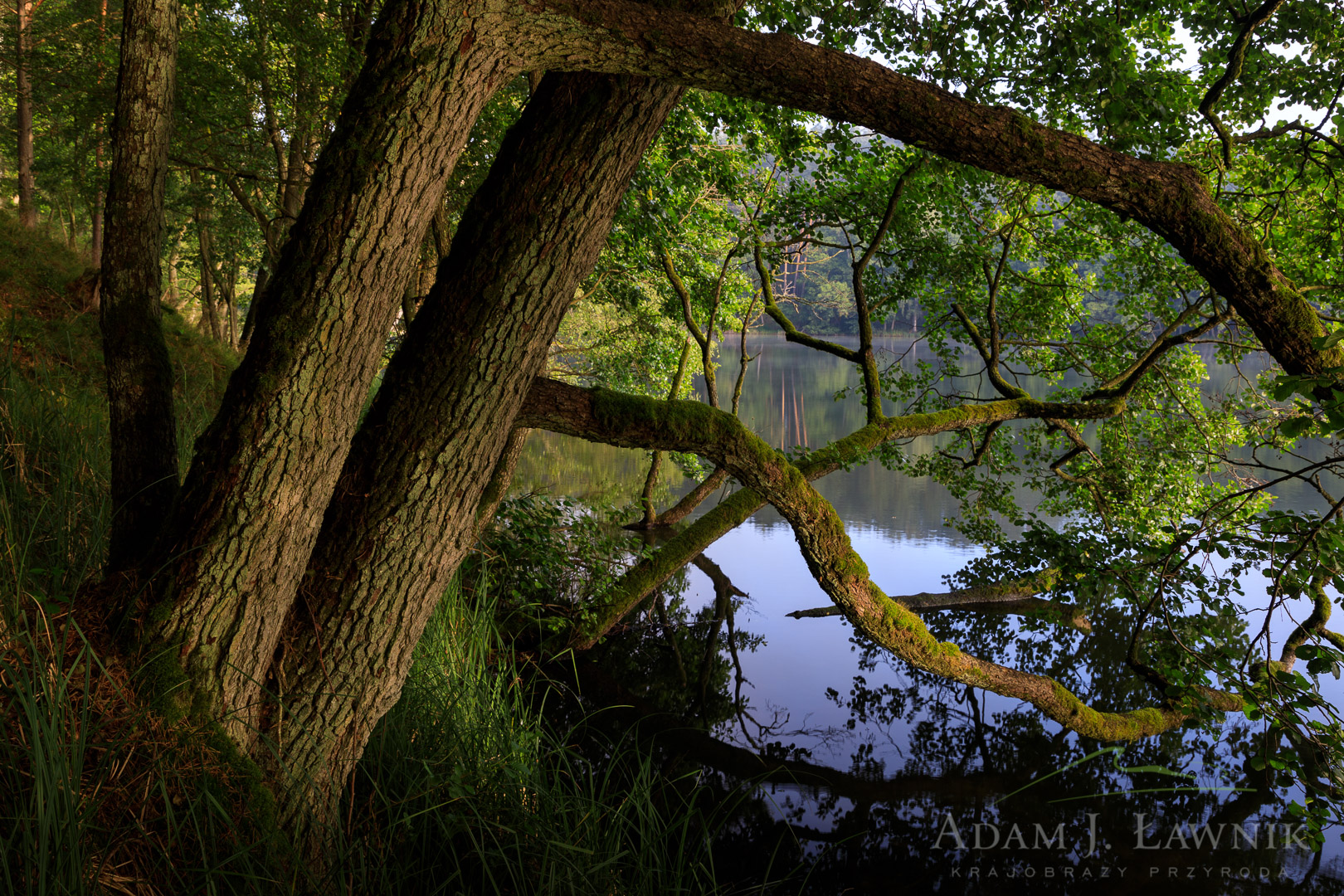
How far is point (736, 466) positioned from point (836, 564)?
62 cm

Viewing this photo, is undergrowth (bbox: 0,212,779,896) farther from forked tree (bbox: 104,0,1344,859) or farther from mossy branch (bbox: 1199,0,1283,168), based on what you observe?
mossy branch (bbox: 1199,0,1283,168)

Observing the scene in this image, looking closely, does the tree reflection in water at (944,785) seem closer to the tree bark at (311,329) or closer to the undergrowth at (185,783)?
the undergrowth at (185,783)

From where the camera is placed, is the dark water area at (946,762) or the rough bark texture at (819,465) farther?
the rough bark texture at (819,465)

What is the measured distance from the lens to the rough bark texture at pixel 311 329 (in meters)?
1.76

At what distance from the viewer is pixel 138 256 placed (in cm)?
226

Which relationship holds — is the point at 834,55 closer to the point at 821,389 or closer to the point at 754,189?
the point at 754,189

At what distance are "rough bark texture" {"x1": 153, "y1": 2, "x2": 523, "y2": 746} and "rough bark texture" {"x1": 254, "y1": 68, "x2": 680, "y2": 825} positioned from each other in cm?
20

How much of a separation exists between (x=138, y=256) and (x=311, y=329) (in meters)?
0.94

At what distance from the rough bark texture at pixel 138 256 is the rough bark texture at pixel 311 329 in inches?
21.6

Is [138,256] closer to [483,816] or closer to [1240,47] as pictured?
[483,816]

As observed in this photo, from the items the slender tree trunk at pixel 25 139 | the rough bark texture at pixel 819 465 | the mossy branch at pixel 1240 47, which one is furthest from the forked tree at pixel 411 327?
the slender tree trunk at pixel 25 139

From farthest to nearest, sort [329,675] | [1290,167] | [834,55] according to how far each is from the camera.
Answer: [1290,167]
[329,675]
[834,55]

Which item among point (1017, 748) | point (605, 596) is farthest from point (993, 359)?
point (605, 596)

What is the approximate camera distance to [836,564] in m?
3.14
